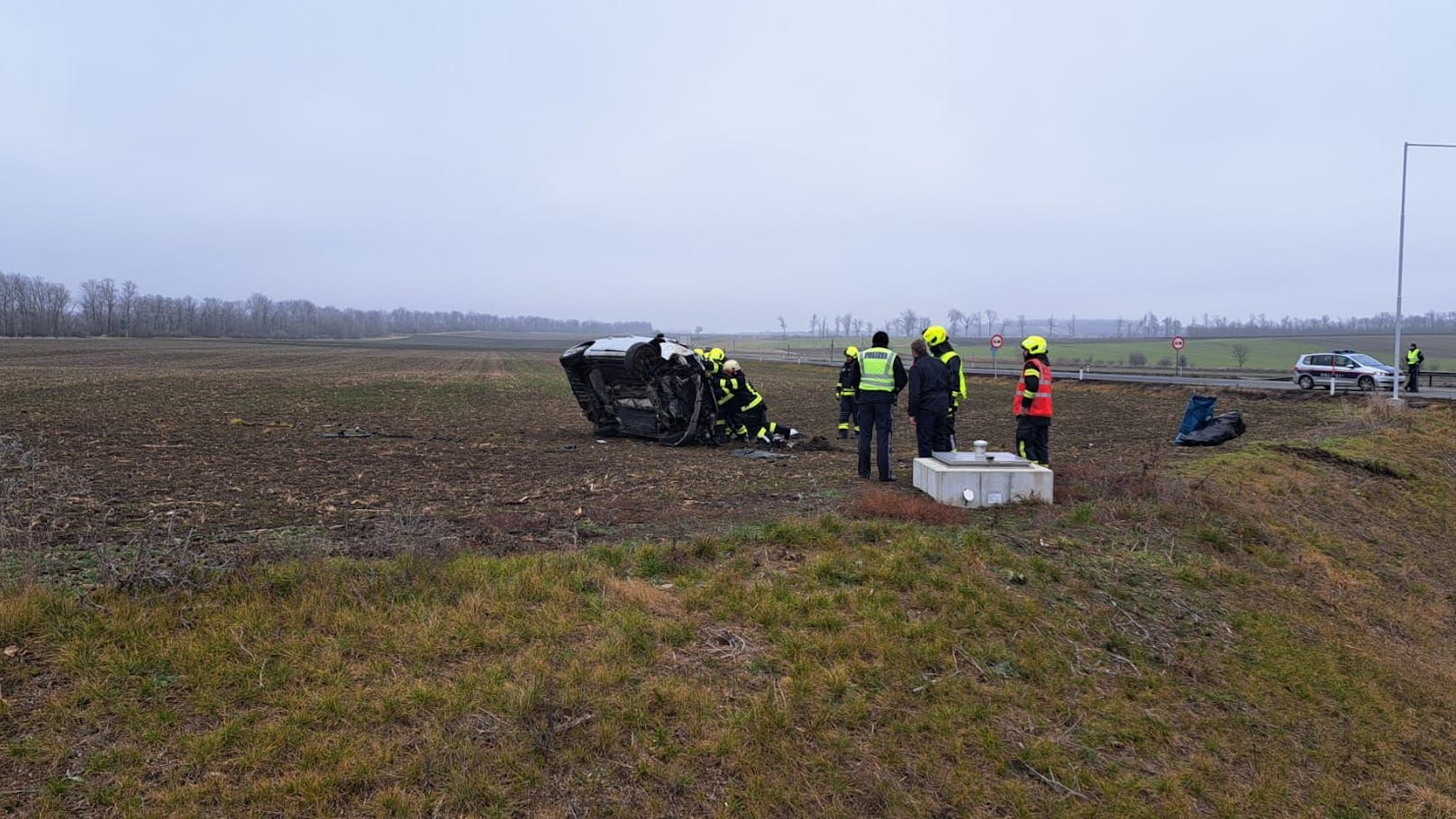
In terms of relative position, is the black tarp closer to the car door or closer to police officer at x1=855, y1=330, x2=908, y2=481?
police officer at x1=855, y1=330, x2=908, y2=481

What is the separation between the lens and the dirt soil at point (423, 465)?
24.6ft

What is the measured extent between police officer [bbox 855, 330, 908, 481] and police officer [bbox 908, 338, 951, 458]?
0.24 metres

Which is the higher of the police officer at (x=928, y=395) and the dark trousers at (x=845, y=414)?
the police officer at (x=928, y=395)

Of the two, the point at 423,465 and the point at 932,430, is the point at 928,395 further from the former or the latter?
the point at 423,465

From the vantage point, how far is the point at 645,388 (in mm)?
14906

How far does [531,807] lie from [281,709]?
60.1 inches

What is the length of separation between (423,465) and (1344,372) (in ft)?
111

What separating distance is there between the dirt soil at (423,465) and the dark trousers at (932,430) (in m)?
0.57

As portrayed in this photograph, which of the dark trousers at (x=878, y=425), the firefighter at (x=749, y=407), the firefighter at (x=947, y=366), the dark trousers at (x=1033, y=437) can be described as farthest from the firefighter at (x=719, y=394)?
the dark trousers at (x=1033, y=437)

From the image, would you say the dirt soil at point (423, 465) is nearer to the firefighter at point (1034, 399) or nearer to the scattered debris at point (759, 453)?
the scattered debris at point (759, 453)

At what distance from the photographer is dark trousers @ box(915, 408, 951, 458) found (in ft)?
33.0

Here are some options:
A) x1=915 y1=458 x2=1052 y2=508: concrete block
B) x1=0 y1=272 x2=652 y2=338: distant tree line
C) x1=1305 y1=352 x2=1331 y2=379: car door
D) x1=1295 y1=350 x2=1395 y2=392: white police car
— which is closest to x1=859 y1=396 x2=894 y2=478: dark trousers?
x1=915 y1=458 x2=1052 y2=508: concrete block

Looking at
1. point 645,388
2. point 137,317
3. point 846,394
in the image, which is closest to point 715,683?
point 645,388

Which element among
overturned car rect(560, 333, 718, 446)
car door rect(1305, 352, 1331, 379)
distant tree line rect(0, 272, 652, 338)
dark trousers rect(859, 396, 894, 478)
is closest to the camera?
dark trousers rect(859, 396, 894, 478)
